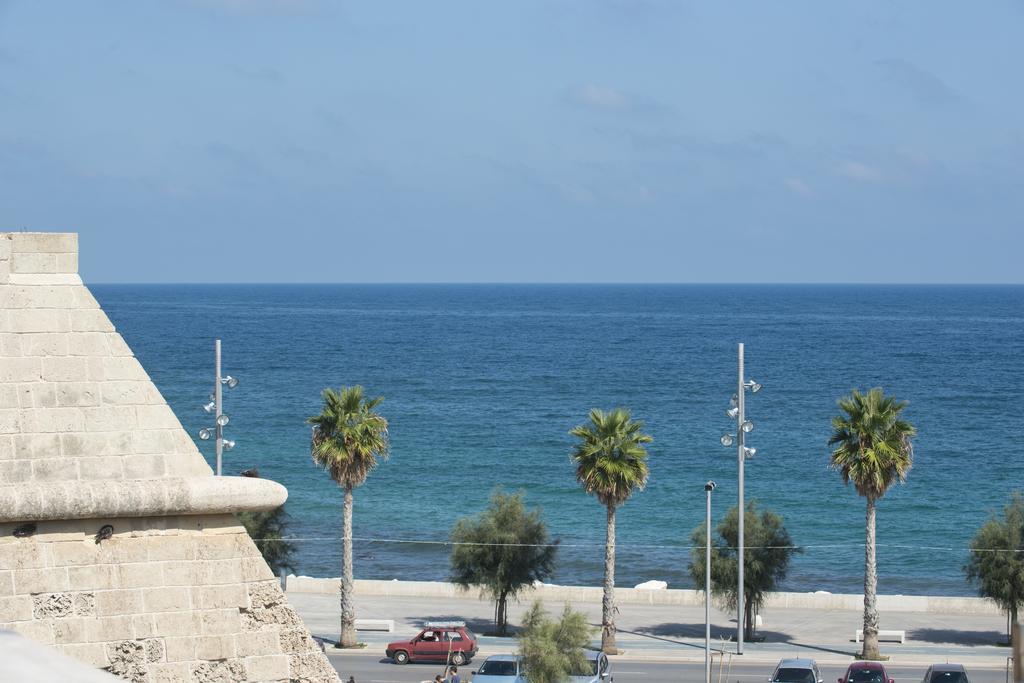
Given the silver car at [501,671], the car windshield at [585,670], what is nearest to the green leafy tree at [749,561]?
the car windshield at [585,670]

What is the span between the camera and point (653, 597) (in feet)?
143

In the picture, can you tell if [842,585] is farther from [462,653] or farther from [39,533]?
[39,533]

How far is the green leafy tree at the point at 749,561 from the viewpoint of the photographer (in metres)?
38.2

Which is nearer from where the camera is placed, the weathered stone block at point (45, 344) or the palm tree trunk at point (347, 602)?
the weathered stone block at point (45, 344)

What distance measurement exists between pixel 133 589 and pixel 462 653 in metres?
24.7

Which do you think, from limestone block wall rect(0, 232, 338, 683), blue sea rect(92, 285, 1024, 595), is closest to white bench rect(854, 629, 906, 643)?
blue sea rect(92, 285, 1024, 595)

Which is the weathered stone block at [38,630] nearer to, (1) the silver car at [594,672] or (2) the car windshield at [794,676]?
(1) the silver car at [594,672]

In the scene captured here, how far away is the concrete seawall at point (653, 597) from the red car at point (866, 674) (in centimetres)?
1287

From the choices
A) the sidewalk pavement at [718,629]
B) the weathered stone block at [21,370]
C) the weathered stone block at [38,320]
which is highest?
the weathered stone block at [38,320]

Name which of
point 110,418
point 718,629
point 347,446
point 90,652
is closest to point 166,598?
point 90,652

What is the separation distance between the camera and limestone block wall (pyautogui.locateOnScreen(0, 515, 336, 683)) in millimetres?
8180

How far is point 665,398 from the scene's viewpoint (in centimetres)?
10638

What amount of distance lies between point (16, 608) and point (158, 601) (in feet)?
2.74

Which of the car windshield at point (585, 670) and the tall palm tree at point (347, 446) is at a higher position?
the tall palm tree at point (347, 446)
